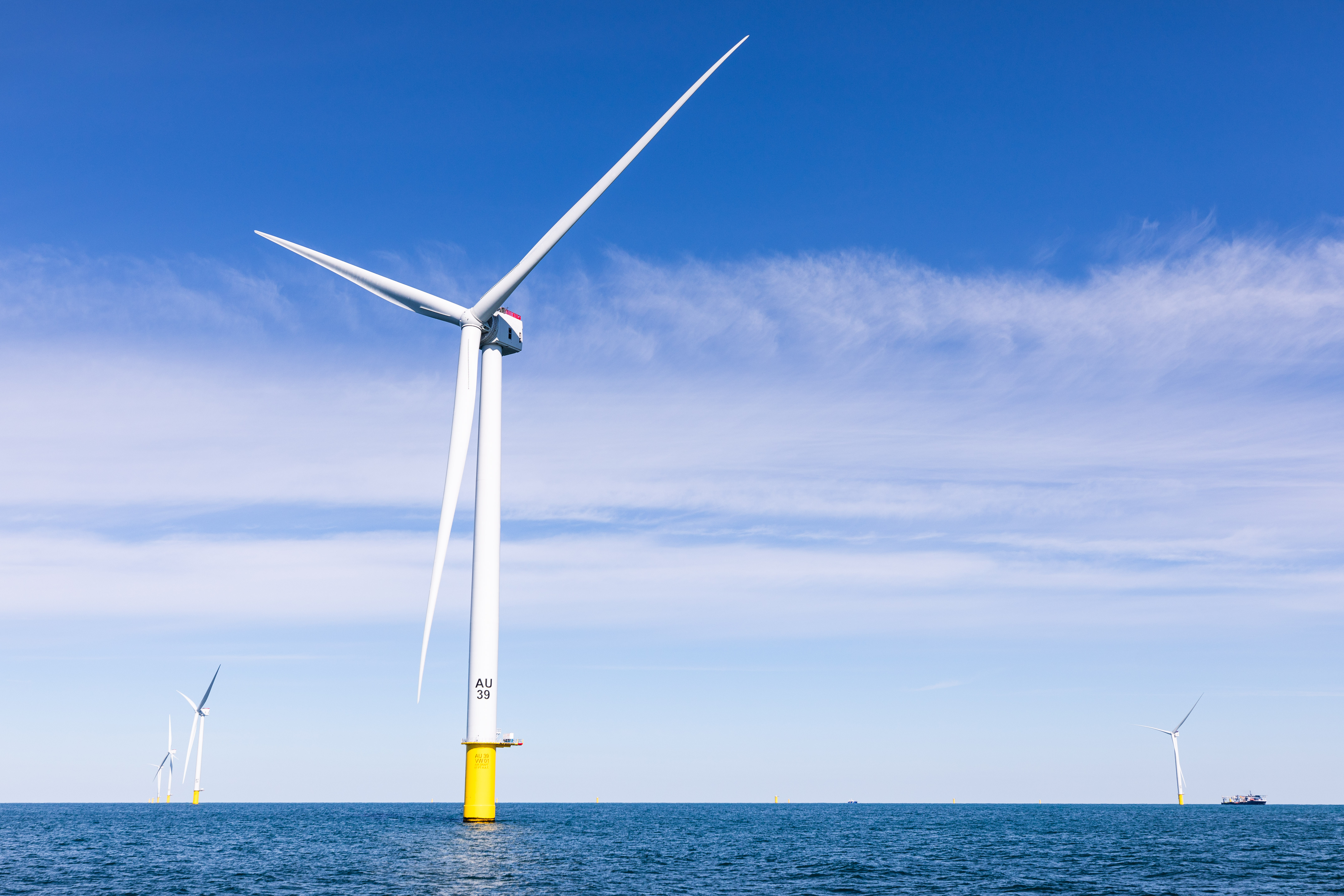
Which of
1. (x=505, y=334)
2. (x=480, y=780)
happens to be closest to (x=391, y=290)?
(x=505, y=334)

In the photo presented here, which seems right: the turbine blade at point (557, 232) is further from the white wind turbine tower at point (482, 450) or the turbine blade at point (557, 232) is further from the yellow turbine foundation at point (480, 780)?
the yellow turbine foundation at point (480, 780)

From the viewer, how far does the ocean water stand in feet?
223

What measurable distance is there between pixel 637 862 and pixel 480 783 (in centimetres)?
1489

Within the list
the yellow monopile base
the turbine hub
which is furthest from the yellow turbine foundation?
the turbine hub

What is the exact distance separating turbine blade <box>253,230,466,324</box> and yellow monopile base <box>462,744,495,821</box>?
35.7m

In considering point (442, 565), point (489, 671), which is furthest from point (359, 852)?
point (442, 565)

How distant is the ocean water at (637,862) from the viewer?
67.9m

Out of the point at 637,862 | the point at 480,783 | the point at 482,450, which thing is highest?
the point at 482,450

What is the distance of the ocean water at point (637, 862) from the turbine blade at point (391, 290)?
43660 millimetres

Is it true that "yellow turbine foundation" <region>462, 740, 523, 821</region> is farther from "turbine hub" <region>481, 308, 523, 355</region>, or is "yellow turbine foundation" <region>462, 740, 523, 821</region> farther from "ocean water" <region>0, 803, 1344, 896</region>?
"turbine hub" <region>481, 308, 523, 355</region>

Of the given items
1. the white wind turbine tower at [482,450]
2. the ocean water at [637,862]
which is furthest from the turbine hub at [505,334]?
the ocean water at [637,862]

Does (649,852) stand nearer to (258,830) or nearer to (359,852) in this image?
(359,852)

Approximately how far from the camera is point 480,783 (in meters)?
88.3

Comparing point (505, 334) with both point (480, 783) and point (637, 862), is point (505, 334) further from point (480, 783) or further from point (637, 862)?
point (637, 862)
